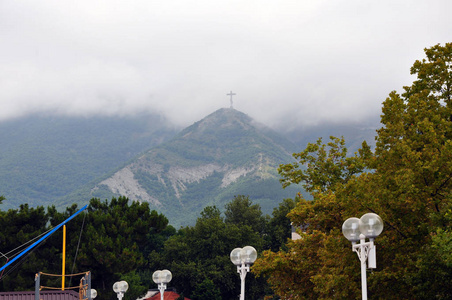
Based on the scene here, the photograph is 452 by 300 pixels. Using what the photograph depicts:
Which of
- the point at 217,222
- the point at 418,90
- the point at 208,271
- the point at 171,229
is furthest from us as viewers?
the point at 171,229

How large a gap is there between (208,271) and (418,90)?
43991 mm

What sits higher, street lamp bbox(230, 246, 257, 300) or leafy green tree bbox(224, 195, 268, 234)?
leafy green tree bbox(224, 195, 268, 234)

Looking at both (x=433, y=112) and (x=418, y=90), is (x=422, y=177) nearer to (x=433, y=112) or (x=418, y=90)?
(x=433, y=112)

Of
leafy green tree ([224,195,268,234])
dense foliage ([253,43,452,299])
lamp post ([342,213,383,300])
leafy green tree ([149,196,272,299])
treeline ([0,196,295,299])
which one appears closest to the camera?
lamp post ([342,213,383,300])

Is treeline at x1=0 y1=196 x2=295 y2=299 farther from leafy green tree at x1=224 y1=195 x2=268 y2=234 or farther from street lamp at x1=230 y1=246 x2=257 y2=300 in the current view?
street lamp at x1=230 y1=246 x2=257 y2=300

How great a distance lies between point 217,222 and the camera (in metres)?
70.9

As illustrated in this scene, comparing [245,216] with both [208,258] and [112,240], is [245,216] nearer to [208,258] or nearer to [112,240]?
[208,258]

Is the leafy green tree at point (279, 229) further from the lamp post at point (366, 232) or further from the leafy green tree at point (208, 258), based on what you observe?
the lamp post at point (366, 232)

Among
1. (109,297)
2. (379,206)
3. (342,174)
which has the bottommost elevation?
(109,297)

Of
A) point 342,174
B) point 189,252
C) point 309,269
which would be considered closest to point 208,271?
point 189,252

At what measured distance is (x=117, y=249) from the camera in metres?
47.8

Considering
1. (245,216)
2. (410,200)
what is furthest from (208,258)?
(410,200)

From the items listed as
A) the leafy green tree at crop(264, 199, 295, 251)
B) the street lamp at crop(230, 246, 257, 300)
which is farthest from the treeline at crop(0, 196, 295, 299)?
the street lamp at crop(230, 246, 257, 300)

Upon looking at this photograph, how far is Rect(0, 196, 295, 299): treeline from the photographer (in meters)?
46.0
